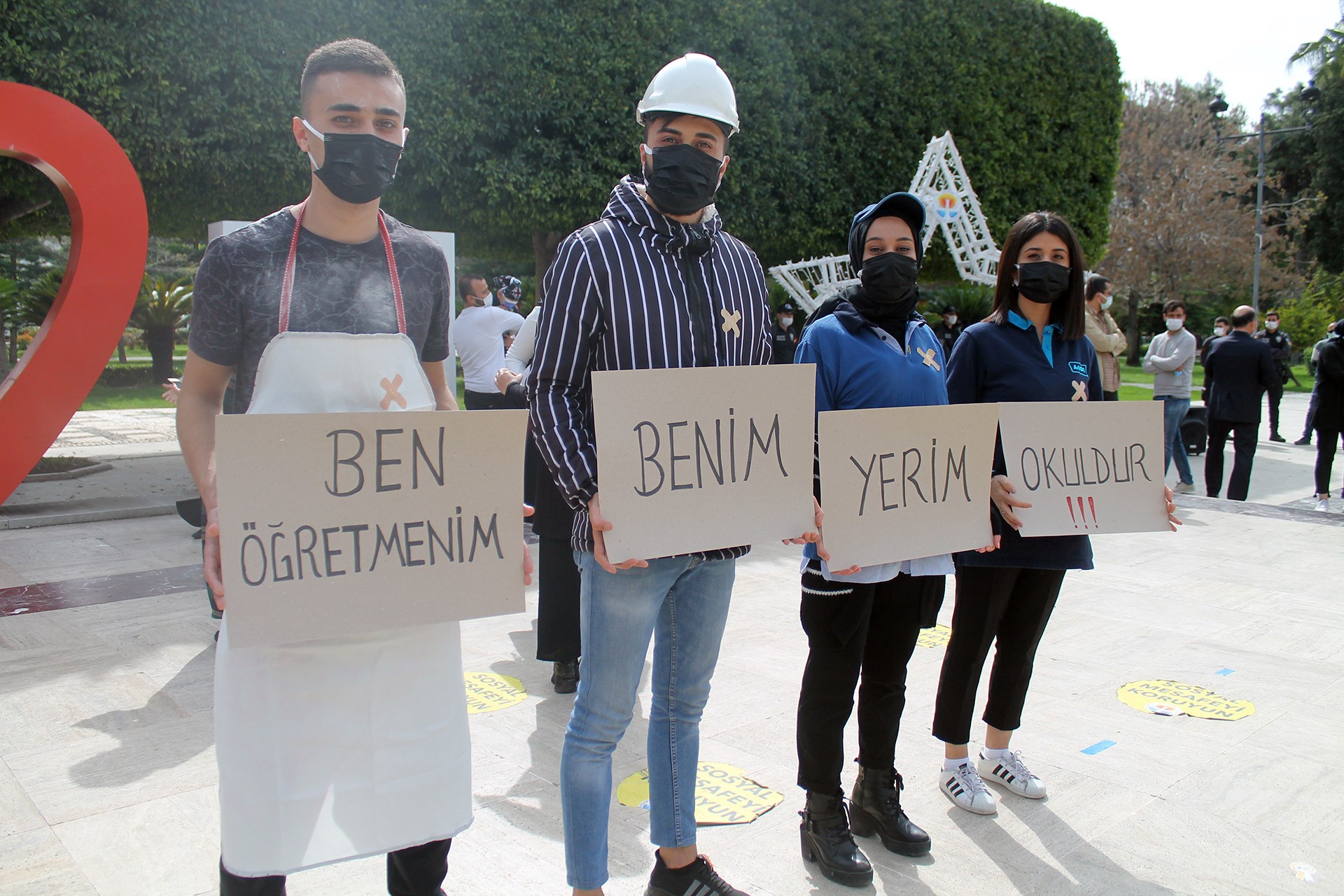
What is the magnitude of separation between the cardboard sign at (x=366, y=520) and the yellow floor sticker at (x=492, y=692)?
2075mm

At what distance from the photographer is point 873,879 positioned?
2646 millimetres

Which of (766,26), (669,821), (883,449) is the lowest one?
(669,821)

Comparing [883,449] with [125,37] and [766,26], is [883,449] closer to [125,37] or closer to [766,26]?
[125,37]

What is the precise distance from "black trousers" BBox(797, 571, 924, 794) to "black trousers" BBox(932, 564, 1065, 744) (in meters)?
0.36

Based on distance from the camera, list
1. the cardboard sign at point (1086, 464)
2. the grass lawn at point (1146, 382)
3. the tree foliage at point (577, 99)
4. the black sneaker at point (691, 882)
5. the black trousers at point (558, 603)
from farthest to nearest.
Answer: the grass lawn at point (1146, 382) < the tree foliage at point (577, 99) < the black trousers at point (558, 603) < the cardboard sign at point (1086, 464) < the black sneaker at point (691, 882)

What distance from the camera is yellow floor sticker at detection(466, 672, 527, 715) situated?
3.88m

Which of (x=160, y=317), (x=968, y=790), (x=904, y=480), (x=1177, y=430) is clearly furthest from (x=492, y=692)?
(x=160, y=317)

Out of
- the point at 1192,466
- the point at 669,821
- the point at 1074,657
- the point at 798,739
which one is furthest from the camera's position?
the point at 1192,466

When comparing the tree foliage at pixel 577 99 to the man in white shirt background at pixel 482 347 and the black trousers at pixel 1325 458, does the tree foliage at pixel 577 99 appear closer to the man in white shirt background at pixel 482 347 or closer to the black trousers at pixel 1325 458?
the man in white shirt background at pixel 482 347

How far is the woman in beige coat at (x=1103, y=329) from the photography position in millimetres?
7125

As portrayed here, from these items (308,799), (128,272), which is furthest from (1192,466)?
(308,799)

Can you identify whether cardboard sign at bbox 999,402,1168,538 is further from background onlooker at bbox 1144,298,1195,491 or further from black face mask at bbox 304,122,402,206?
background onlooker at bbox 1144,298,1195,491

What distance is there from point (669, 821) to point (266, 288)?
5.00 ft

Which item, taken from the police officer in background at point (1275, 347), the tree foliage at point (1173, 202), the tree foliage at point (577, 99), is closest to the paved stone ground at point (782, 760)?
the tree foliage at point (577, 99)
